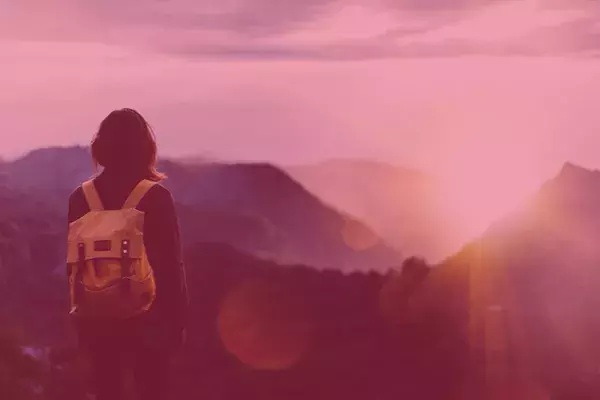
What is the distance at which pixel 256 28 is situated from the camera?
3.24 metres

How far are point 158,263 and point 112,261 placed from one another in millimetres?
136

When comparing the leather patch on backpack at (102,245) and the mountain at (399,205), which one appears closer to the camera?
the leather patch on backpack at (102,245)

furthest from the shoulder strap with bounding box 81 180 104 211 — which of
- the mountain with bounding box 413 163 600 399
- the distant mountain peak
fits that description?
the distant mountain peak

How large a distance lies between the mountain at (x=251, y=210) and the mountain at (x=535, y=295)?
1.07ft

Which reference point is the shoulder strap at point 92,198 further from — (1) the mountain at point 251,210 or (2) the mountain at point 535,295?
(2) the mountain at point 535,295

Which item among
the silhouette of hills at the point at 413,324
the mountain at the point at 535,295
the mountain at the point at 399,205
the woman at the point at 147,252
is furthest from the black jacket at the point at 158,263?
the mountain at the point at 535,295

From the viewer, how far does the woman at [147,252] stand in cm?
212

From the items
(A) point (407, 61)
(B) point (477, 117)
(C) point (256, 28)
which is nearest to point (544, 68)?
(B) point (477, 117)

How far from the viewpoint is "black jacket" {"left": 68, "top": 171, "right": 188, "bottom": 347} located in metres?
2.12

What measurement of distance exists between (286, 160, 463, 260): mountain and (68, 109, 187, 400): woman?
3.94ft

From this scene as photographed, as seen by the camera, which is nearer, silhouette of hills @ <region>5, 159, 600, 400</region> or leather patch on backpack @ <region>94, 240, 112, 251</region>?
leather patch on backpack @ <region>94, 240, 112, 251</region>

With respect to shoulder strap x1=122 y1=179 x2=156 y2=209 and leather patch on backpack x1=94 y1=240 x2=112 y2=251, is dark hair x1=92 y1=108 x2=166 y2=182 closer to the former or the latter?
shoulder strap x1=122 y1=179 x2=156 y2=209

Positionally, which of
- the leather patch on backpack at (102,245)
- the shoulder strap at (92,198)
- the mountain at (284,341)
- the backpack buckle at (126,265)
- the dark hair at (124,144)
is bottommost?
the mountain at (284,341)

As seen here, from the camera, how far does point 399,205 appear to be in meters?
3.20
